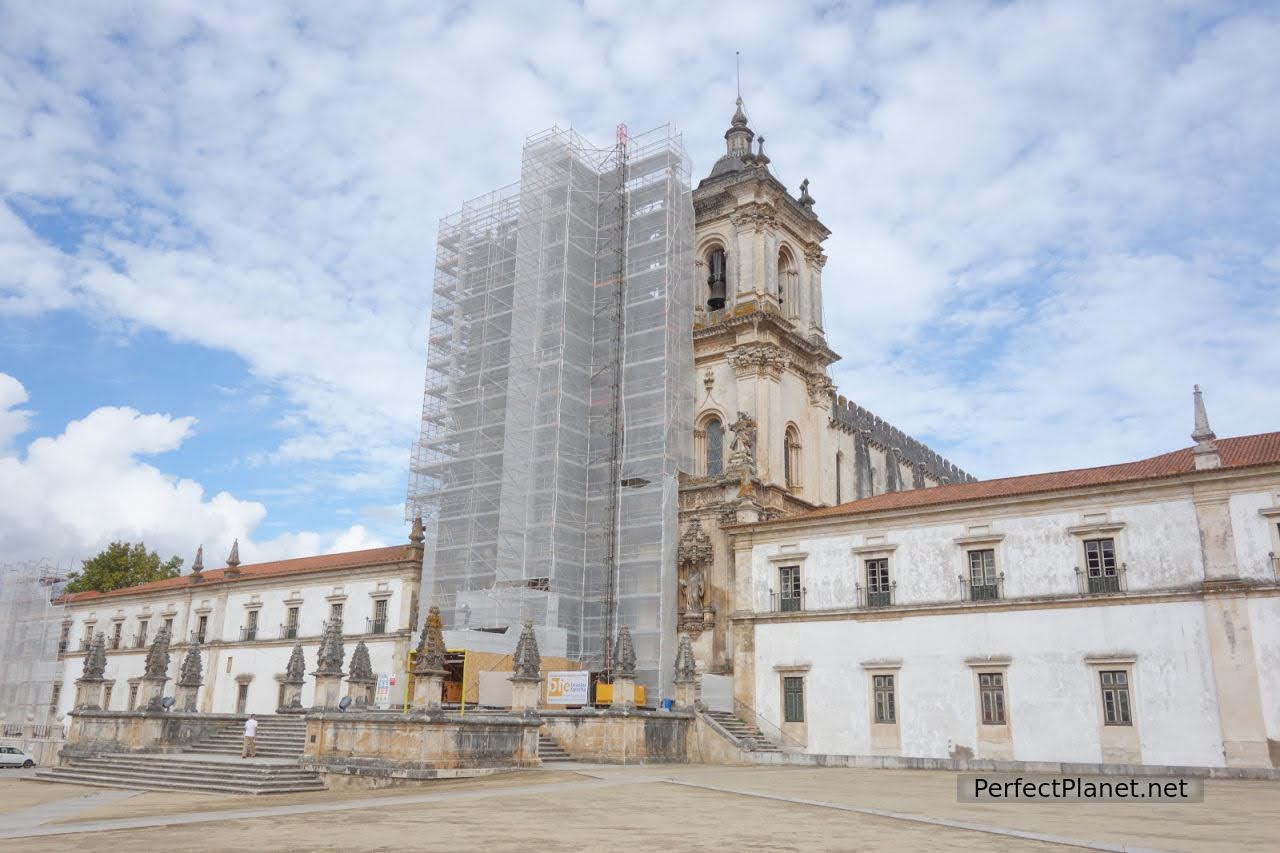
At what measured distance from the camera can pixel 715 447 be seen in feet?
133

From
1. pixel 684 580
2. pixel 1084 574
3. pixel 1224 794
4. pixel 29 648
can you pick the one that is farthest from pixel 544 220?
pixel 29 648

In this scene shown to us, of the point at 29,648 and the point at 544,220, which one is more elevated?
the point at 544,220

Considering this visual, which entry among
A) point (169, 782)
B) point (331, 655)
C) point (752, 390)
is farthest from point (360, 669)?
point (752, 390)

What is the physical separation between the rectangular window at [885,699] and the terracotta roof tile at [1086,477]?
5.37 m

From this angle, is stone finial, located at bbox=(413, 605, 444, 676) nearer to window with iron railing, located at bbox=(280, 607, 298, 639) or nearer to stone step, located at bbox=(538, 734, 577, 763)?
stone step, located at bbox=(538, 734, 577, 763)

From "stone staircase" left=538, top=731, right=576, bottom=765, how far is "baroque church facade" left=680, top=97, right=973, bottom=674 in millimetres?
7916

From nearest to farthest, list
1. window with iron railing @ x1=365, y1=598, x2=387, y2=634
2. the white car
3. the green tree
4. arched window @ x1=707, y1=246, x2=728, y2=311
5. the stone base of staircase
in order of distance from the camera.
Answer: the stone base of staircase < the white car < window with iron railing @ x1=365, y1=598, x2=387, y2=634 < arched window @ x1=707, y1=246, x2=728, y2=311 < the green tree

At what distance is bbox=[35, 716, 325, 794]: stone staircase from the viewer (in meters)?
23.6

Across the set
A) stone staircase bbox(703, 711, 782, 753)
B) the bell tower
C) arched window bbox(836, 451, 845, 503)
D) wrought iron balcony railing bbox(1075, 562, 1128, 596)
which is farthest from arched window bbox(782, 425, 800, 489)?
wrought iron balcony railing bbox(1075, 562, 1128, 596)

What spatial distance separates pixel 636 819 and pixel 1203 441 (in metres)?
21.4

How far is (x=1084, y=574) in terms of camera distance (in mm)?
28062

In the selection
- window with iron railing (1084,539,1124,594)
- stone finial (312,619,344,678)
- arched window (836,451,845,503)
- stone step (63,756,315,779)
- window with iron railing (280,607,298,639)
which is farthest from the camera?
window with iron railing (280,607,298,639)

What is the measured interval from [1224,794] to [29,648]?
54952 mm

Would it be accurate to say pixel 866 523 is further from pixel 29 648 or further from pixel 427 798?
pixel 29 648
